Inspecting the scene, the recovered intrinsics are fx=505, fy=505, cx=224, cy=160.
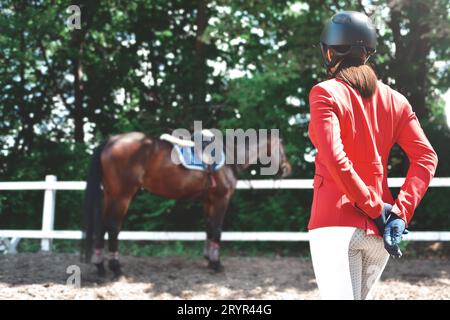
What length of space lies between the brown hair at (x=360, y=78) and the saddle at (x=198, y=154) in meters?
5.22

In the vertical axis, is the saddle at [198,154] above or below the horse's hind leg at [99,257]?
above

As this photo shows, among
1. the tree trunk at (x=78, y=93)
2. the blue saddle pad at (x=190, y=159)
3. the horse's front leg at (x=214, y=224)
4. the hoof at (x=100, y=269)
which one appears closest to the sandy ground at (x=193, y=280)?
the hoof at (x=100, y=269)

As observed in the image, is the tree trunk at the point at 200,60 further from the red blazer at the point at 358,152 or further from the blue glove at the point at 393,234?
the blue glove at the point at 393,234

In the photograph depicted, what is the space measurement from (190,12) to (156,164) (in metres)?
7.20

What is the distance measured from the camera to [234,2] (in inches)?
368

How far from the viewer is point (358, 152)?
5.96 feet

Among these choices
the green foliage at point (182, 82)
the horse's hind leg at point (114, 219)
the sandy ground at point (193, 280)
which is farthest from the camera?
the green foliage at point (182, 82)

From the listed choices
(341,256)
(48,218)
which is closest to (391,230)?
(341,256)

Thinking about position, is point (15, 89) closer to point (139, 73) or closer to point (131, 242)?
point (139, 73)

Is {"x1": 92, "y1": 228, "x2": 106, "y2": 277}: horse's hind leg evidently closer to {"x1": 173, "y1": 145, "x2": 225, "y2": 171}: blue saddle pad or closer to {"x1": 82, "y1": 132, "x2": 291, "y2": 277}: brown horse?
{"x1": 82, "y1": 132, "x2": 291, "y2": 277}: brown horse

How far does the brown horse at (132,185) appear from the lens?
21.2ft

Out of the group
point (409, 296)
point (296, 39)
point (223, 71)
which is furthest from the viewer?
point (223, 71)

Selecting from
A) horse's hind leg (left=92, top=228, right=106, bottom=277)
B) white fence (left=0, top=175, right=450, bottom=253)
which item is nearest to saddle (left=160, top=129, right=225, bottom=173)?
white fence (left=0, top=175, right=450, bottom=253)

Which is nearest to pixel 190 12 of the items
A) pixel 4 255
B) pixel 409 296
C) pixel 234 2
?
pixel 234 2
